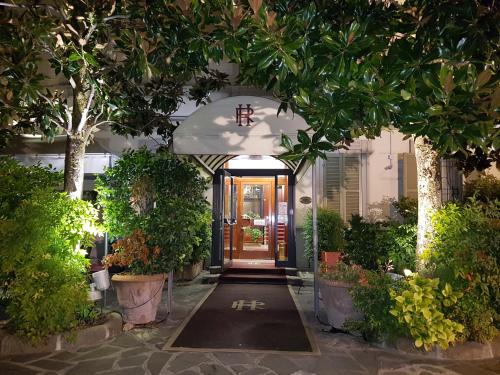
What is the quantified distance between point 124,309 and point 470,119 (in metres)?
5.56

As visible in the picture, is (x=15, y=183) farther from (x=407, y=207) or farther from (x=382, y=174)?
(x=382, y=174)

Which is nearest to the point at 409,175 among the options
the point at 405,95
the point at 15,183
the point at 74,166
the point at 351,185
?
the point at 351,185

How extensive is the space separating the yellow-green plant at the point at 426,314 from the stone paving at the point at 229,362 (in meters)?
0.36

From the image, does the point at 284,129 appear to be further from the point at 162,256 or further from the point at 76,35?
the point at 76,35

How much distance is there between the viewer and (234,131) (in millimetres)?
6332

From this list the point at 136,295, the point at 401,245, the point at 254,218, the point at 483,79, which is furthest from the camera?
the point at 254,218

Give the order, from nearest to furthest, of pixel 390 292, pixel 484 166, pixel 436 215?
pixel 390 292 → pixel 436 215 → pixel 484 166

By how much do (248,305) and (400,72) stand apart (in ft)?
18.6

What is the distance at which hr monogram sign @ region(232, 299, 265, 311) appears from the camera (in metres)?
6.93

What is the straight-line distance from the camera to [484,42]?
2832 mm

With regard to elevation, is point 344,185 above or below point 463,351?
above

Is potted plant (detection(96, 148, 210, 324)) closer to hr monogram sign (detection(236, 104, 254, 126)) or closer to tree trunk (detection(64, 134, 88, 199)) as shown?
tree trunk (detection(64, 134, 88, 199))

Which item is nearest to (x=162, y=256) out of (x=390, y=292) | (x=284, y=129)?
(x=284, y=129)

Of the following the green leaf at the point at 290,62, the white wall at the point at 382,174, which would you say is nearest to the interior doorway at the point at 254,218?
the white wall at the point at 382,174
